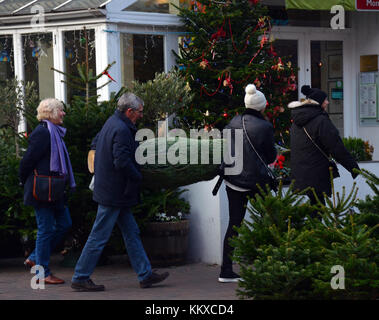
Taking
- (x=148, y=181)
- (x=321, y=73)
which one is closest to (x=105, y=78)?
(x=148, y=181)

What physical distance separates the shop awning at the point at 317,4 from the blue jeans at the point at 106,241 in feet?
18.5

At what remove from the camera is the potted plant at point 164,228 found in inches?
344

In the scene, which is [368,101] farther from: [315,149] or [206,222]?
[315,149]

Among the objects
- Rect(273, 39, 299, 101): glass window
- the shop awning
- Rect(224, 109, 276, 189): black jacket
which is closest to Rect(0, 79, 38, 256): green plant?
Rect(224, 109, 276, 189): black jacket

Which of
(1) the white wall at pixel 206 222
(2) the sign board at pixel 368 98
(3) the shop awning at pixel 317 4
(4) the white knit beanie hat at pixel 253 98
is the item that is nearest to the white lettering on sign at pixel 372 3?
(3) the shop awning at pixel 317 4

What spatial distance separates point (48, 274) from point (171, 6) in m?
5.22

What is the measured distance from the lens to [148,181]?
772 cm

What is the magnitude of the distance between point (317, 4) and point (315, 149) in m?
4.82

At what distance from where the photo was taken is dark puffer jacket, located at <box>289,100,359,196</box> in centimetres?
768

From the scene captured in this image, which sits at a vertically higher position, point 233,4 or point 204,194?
point 233,4

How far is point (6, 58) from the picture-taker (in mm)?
12141

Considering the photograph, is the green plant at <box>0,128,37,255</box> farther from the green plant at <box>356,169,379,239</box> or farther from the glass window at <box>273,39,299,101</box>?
the glass window at <box>273,39,299,101</box>

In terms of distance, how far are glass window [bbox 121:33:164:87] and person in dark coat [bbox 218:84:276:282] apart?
→ 13.7ft
